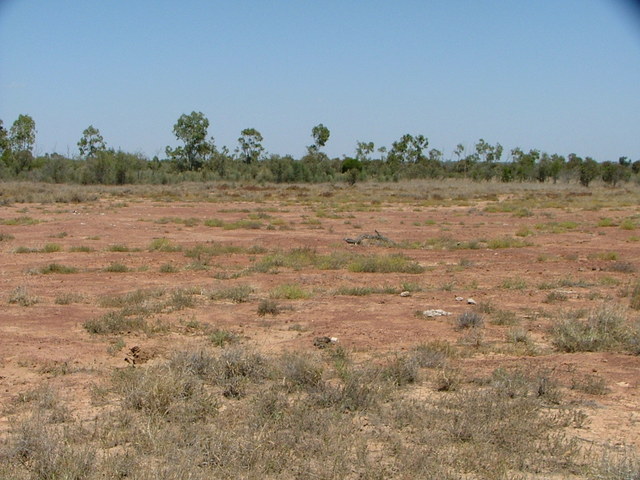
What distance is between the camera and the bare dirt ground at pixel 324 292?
7.42 meters

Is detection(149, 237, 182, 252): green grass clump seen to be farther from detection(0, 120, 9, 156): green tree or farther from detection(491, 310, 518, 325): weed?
detection(0, 120, 9, 156): green tree

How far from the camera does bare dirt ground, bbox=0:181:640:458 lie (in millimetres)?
7422

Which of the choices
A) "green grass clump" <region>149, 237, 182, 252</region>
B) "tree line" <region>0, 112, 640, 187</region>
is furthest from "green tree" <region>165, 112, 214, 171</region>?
"green grass clump" <region>149, 237, 182, 252</region>

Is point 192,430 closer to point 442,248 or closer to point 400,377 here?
point 400,377

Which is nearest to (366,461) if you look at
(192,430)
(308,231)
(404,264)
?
(192,430)

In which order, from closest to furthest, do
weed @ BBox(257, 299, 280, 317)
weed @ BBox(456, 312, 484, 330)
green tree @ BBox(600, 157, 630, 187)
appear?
weed @ BBox(456, 312, 484, 330)
weed @ BBox(257, 299, 280, 317)
green tree @ BBox(600, 157, 630, 187)

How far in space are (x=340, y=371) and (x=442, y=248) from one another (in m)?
13.6

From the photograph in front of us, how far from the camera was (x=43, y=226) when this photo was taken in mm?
25922

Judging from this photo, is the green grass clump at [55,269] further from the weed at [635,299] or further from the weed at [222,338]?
the weed at [635,299]

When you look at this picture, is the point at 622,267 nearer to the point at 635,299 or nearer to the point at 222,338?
the point at 635,299

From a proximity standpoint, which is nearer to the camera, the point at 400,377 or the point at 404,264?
the point at 400,377

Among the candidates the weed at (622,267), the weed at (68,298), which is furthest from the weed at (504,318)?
the weed at (68,298)

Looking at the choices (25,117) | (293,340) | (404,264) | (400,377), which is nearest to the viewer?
(400,377)

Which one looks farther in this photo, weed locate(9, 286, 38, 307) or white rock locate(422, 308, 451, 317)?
weed locate(9, 286, 38, 307)
